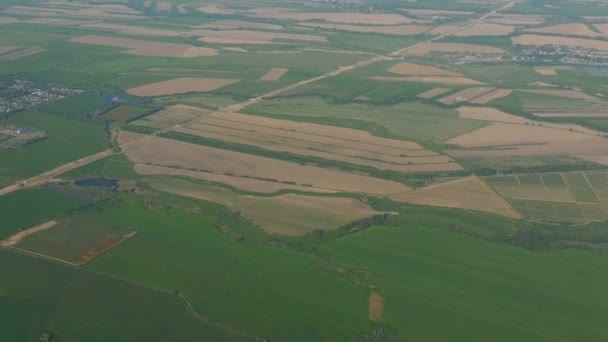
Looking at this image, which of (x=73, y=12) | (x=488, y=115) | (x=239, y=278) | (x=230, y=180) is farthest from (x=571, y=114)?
(x=73, y=12)

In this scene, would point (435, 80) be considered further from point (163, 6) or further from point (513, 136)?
point (163, 6)

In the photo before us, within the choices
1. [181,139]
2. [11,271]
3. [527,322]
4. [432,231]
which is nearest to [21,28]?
[181,139]

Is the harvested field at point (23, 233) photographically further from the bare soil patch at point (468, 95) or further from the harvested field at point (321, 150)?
the bare soil patch at point (468, 95)

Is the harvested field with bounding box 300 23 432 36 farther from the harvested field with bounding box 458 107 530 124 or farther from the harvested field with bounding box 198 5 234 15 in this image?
the harvested field with bounding box 458 107 530 124

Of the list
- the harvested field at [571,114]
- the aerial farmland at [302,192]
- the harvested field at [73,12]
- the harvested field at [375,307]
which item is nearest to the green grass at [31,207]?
the aerial farmland at [302,192]

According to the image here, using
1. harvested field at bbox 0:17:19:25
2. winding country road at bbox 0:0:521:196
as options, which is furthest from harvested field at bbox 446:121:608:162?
harvested field at bbox 0:17:19:25
